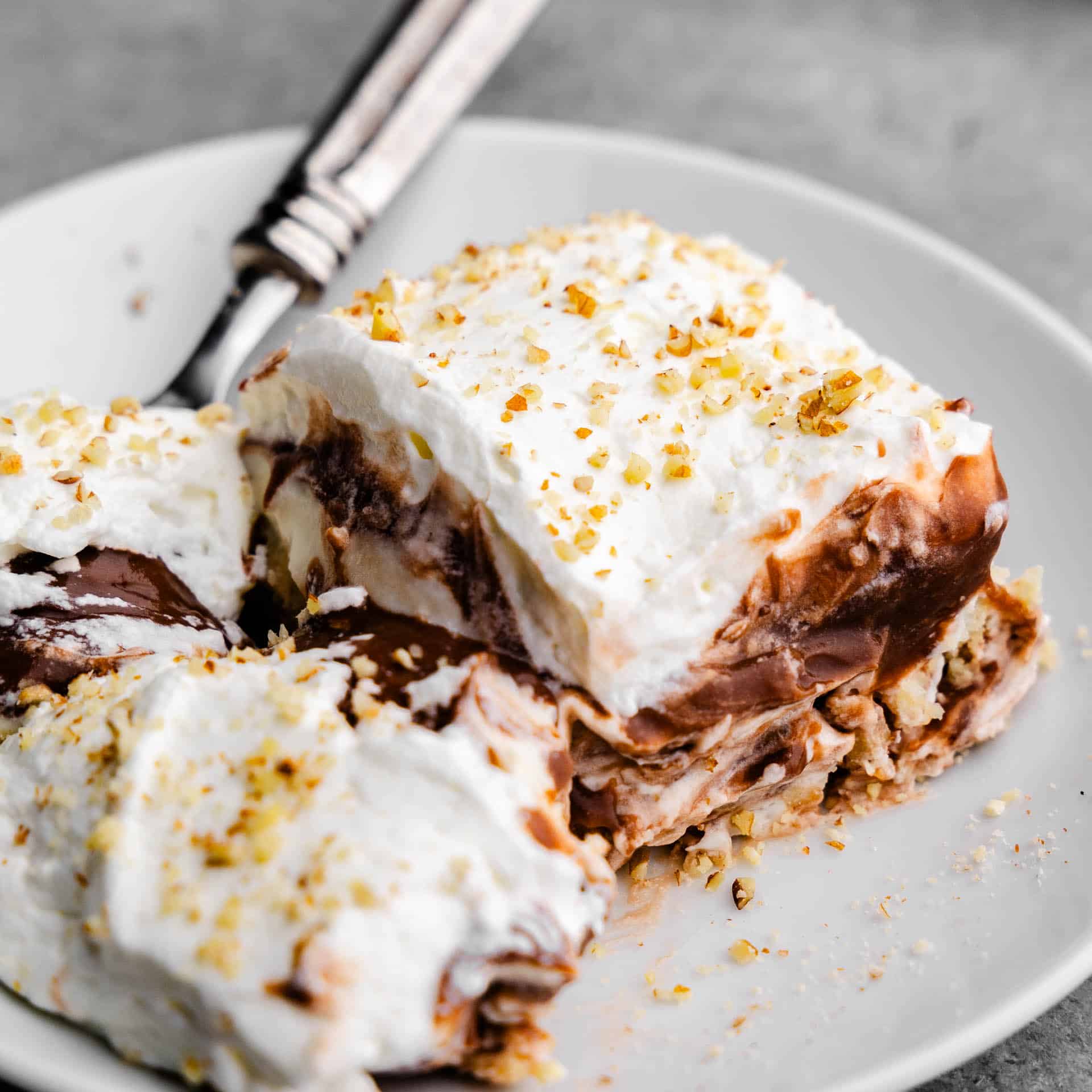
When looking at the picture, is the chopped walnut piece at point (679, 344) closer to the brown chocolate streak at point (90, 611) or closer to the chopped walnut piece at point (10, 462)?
the brown chocolate streak at point (90, 611)

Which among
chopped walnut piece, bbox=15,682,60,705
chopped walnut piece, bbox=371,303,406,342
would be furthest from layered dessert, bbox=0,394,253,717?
chopped walnut piece, bbox=371,303,406,342

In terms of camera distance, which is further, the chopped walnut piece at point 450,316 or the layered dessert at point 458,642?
the chopped walnut piece at point 450,316

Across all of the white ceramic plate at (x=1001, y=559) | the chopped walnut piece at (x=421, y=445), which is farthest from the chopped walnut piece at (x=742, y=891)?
the chopped walnut piece at (x=421, y=445)

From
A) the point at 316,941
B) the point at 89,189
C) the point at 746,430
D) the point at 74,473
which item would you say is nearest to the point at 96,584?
the point at 74,473

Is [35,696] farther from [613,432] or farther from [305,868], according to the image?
[613,432]

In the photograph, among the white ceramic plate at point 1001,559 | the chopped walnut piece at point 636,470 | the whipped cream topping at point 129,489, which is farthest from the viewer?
the whipped cream topping at point 129,489

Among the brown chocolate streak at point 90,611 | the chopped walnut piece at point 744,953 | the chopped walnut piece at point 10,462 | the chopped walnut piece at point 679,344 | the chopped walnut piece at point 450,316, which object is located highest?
the chopped walnut piece at point 679,344

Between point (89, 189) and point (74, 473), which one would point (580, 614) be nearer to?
point (74, 473)
